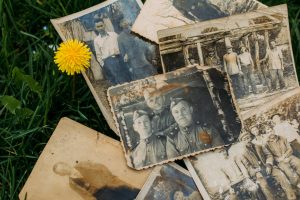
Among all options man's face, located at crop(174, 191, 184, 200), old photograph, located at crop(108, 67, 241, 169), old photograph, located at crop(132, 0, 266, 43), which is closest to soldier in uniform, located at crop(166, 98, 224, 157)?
old photograph, located at crop(108, 67, 241, 169)

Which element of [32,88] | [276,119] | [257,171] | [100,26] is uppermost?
[100,26]

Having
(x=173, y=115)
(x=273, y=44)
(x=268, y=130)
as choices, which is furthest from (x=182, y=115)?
(x=273, y=44)

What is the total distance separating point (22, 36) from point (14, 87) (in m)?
0.17

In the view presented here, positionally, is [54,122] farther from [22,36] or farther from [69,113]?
[22,36]

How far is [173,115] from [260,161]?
10.6 inches

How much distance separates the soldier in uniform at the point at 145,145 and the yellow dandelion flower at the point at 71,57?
7.9 inches

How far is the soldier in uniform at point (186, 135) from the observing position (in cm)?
130

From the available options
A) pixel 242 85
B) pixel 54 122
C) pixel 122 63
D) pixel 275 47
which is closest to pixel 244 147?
pixel 242 85

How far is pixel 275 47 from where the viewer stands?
1.40m

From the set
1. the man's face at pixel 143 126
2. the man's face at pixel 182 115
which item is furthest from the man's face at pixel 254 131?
the man's face at pixel 143 126

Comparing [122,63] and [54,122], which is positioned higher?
[122,63]

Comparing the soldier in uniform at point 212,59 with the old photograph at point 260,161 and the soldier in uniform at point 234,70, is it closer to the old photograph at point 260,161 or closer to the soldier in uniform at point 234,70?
the soldier in uniform at point 234,70

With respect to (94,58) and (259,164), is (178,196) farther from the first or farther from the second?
(94,58)

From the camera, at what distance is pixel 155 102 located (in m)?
1.33
